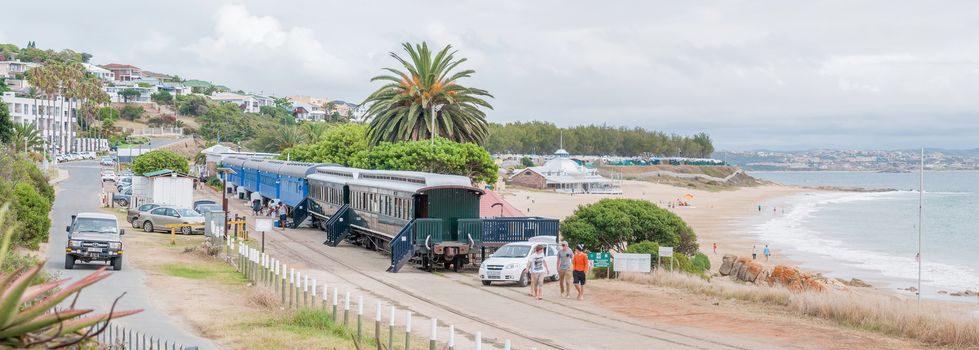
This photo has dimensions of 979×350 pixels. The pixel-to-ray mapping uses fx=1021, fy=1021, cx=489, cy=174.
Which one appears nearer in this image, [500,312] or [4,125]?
[500,312]

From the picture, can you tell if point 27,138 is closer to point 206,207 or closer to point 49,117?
point 49,117

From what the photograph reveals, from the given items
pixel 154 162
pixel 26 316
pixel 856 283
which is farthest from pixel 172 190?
pixel 26 316

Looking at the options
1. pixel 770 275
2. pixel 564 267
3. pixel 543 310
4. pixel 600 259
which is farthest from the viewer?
pixel 770 275

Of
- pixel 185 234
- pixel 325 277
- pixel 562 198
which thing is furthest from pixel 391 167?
pixel 562 198

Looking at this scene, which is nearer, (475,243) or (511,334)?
(511,334)

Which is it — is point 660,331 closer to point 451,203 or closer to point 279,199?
point 451,203

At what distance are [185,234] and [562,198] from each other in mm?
76082

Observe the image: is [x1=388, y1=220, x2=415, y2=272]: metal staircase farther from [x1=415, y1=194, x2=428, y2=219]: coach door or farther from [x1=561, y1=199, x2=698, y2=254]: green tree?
[x1=561, y1=199, x2=698, y2=254]: green tree

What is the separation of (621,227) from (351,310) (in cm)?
2002

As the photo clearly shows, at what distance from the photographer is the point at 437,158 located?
5288cm

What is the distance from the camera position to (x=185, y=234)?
141 ft

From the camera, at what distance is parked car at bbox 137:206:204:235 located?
43125 millimetres

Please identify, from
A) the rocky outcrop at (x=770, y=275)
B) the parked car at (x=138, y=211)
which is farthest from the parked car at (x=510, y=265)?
the parked car at (x=138, y=211)

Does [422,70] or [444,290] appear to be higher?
[422,70]
